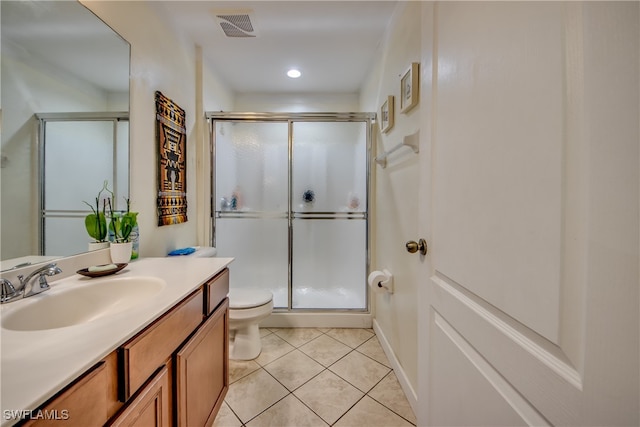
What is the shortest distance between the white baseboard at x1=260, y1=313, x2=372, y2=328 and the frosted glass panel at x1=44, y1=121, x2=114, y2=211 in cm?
154

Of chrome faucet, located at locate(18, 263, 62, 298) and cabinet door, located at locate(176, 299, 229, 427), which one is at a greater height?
chrome faucet, located at locate(18, 263, 62, 298)

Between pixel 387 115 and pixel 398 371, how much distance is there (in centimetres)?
173

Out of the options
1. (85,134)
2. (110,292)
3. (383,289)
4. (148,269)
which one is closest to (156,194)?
(85,134)

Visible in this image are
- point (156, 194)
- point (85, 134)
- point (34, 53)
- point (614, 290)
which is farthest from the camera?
point (156, 194)

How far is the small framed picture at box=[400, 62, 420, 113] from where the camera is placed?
4.06ft

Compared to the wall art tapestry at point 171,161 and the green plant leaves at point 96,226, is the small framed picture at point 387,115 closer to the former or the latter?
the wall art tapestry at point 171,161

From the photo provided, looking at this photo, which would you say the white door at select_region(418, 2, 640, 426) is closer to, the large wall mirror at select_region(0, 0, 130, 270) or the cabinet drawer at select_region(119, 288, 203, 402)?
the cabinet drawer at select_region(119, 288, 203, 402)

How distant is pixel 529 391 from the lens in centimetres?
44

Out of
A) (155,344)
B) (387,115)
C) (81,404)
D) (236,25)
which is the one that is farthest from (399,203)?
(236,25)

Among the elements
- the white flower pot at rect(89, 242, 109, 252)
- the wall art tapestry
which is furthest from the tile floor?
the wall art tapestry

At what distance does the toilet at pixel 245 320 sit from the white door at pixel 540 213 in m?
1.29

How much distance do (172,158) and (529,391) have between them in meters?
2.05

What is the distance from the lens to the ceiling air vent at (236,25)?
5.67ft

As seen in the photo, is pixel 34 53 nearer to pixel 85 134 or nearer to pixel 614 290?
pixel 85 134
